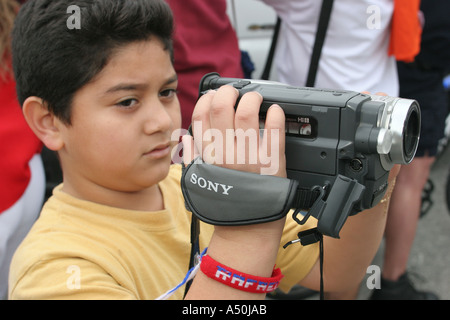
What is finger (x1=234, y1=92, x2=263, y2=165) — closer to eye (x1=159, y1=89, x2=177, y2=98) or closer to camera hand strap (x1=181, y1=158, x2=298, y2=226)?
camera hand strap (x1=181, y1=158, x2=298, y2=226)

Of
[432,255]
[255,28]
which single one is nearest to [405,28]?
[255,28]

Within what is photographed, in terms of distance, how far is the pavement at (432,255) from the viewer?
9.11ft

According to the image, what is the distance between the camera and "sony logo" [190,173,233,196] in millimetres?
960

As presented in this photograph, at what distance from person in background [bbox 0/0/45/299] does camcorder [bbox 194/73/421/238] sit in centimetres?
92

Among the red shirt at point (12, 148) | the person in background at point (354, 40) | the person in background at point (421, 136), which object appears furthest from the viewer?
the person in background at point (421, 136)

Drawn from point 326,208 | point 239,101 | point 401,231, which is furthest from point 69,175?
point 401,231

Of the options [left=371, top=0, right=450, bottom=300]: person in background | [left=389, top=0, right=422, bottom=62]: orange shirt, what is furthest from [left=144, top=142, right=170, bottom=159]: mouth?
[left=371, top=0, right=450, bottom=300]: person in background

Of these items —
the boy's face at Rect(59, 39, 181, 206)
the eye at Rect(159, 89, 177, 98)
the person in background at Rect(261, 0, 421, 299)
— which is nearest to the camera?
the boy's face at Rect(59, 39, 181, 206)

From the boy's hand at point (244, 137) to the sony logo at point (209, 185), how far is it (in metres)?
0.04

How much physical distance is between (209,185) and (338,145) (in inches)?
9.8

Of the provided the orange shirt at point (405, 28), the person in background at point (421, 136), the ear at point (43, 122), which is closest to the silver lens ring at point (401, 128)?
the ear at point (43, 122)

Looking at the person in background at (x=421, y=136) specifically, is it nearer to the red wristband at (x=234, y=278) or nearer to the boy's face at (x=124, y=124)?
the boy's face at (x=124, y=124)

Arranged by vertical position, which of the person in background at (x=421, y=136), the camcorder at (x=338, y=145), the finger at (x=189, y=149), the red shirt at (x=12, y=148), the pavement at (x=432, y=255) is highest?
the camcorder at (x=338, y=145)

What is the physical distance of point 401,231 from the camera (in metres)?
2.63
